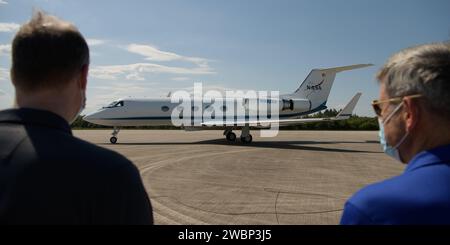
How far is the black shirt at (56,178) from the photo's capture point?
4.54ft

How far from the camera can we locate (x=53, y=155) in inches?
55.6

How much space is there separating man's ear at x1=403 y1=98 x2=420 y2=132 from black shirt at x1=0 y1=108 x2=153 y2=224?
1263mm

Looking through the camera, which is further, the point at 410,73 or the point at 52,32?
the point at 410,73

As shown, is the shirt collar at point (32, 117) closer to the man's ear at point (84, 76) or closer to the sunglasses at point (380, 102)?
the man's ear at point (84, 76)

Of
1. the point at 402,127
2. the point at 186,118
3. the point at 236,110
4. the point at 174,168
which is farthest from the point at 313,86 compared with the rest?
the point at 402,127

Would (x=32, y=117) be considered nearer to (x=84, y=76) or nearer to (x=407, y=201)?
(x=84, y=76)

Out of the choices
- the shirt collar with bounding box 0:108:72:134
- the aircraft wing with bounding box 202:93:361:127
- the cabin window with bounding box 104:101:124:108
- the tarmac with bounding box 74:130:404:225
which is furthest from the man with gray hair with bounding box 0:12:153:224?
the cabin window with bounding box 104:101:124:108

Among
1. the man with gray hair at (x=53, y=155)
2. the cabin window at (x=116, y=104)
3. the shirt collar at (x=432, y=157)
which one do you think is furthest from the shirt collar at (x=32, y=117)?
the cabin window at (x=116, y=104)

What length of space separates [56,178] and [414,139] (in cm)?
155

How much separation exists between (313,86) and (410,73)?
25.8m

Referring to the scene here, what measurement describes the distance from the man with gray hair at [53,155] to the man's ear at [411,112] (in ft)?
4.11

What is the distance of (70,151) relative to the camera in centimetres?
144

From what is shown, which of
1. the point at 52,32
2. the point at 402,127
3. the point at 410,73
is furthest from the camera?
the point at 402,127
